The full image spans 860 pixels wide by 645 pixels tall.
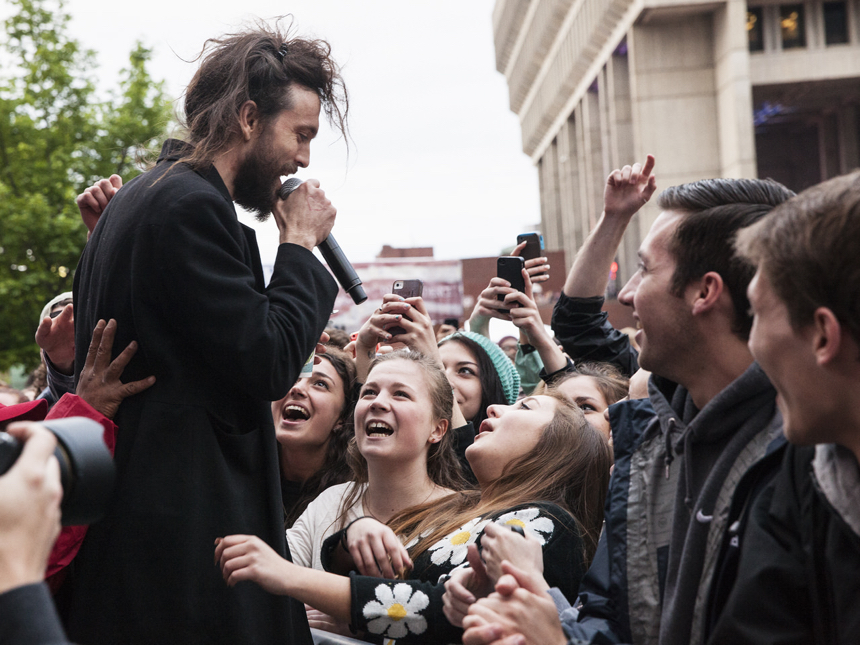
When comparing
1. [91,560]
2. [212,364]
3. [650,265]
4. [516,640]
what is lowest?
[516,640]

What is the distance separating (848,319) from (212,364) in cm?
135

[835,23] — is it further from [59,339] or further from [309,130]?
[309,130]

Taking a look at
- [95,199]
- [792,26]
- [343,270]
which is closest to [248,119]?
[343,270]

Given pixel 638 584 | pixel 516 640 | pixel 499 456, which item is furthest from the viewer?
pixel 499 456

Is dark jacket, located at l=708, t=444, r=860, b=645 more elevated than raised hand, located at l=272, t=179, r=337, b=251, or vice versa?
raised hand, located at l=272, t=179, r=337, b=251

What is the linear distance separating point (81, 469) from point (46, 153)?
58.3 ft

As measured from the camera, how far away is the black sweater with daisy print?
8.39ft

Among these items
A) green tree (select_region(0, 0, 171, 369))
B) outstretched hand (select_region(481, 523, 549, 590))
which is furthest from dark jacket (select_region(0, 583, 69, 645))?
green tree (select_region(0, 0, 171, 369))

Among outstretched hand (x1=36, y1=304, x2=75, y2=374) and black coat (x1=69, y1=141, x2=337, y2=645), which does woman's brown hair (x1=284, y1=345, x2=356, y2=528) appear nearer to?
outstretched hand (x1=36, y1=304, x2=75, y2=374)

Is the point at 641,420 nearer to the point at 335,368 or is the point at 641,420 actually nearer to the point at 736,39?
the point at 335,368

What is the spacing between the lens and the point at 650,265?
230 centimetres

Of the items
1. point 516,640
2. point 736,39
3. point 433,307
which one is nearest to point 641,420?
point 516,640

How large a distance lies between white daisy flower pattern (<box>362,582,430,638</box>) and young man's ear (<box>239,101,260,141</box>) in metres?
1.29

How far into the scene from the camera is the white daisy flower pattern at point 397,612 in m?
2.55
